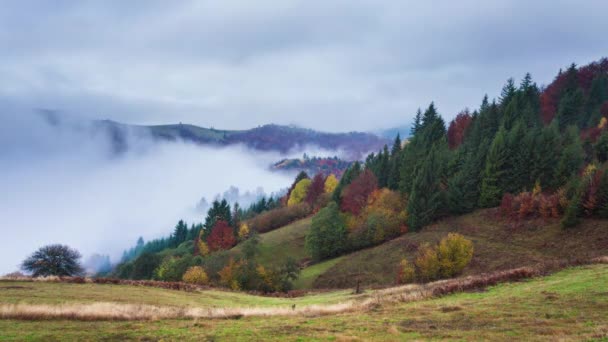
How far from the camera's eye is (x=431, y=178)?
94438 millimetres

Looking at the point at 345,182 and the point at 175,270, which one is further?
the point at 345,182

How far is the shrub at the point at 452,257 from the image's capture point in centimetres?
5406

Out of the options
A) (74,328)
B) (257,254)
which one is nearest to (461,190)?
(257,254)

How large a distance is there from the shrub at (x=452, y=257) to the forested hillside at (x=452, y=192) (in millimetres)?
139

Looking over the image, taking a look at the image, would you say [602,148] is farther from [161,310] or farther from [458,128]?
[161,310]

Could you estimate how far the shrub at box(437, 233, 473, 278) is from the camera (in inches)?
2128

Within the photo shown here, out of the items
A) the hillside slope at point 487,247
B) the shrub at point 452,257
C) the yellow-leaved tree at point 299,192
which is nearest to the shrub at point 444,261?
the shrub at point 452,257

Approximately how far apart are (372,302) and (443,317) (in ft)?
26.8

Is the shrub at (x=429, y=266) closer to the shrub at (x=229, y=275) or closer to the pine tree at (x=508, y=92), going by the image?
the shrub at (x=229, y=275)

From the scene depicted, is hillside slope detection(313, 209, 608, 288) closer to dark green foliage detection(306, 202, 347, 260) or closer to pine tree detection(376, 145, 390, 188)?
dark green foliage detection(306, 202, 347, 260)

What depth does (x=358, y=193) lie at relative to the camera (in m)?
117

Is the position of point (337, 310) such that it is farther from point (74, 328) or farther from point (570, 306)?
point (74, 328)

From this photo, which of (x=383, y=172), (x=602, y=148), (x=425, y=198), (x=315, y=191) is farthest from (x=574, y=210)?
(x=315, y=191)

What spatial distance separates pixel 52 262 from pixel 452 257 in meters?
68.5
